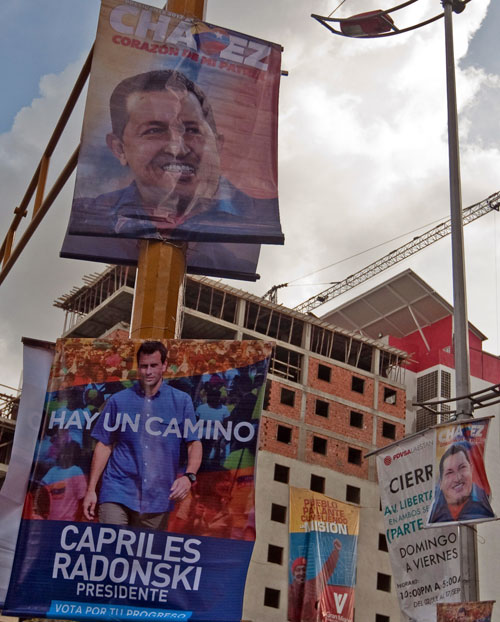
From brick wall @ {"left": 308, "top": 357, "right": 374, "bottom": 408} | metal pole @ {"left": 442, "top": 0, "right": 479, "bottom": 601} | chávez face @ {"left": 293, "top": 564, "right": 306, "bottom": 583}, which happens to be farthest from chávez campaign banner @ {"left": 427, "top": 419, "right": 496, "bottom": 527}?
brick wall @ {"left": 308, "top": 357, "right": 374, "bottom": 408}

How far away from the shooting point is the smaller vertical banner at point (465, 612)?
15055 mm

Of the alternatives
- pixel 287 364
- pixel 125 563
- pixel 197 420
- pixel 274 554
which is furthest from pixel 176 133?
pixel 287 364

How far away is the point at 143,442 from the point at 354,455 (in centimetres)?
6561

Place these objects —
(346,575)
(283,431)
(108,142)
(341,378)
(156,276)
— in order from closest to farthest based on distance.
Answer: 1. (156,276)
2. (108,142)
3. (346,575)
4. (283,431)
5. (341,378)

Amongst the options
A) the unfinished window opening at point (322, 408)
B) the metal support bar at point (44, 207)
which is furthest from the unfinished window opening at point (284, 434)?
the metal support bar at point (44, 207)

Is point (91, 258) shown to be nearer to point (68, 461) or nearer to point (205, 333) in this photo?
point (68, 461)

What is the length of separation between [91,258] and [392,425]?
65.5m

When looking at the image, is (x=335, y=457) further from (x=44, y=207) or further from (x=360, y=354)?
(x=44, y=207)

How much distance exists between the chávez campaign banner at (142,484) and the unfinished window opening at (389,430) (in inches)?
2639

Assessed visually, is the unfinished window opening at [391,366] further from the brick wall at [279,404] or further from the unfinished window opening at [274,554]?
the unfinished window opening at [274,554]

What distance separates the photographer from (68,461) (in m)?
12.4

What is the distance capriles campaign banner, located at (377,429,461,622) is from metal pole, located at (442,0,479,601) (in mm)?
389

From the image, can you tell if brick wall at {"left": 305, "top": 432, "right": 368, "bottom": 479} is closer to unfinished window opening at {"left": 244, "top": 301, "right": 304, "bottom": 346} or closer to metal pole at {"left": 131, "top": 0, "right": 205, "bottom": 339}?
unfinished window opening at {"left": 244, "top": 301, "right": 304, "bottom": 346}

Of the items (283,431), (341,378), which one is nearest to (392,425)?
(341,378)
